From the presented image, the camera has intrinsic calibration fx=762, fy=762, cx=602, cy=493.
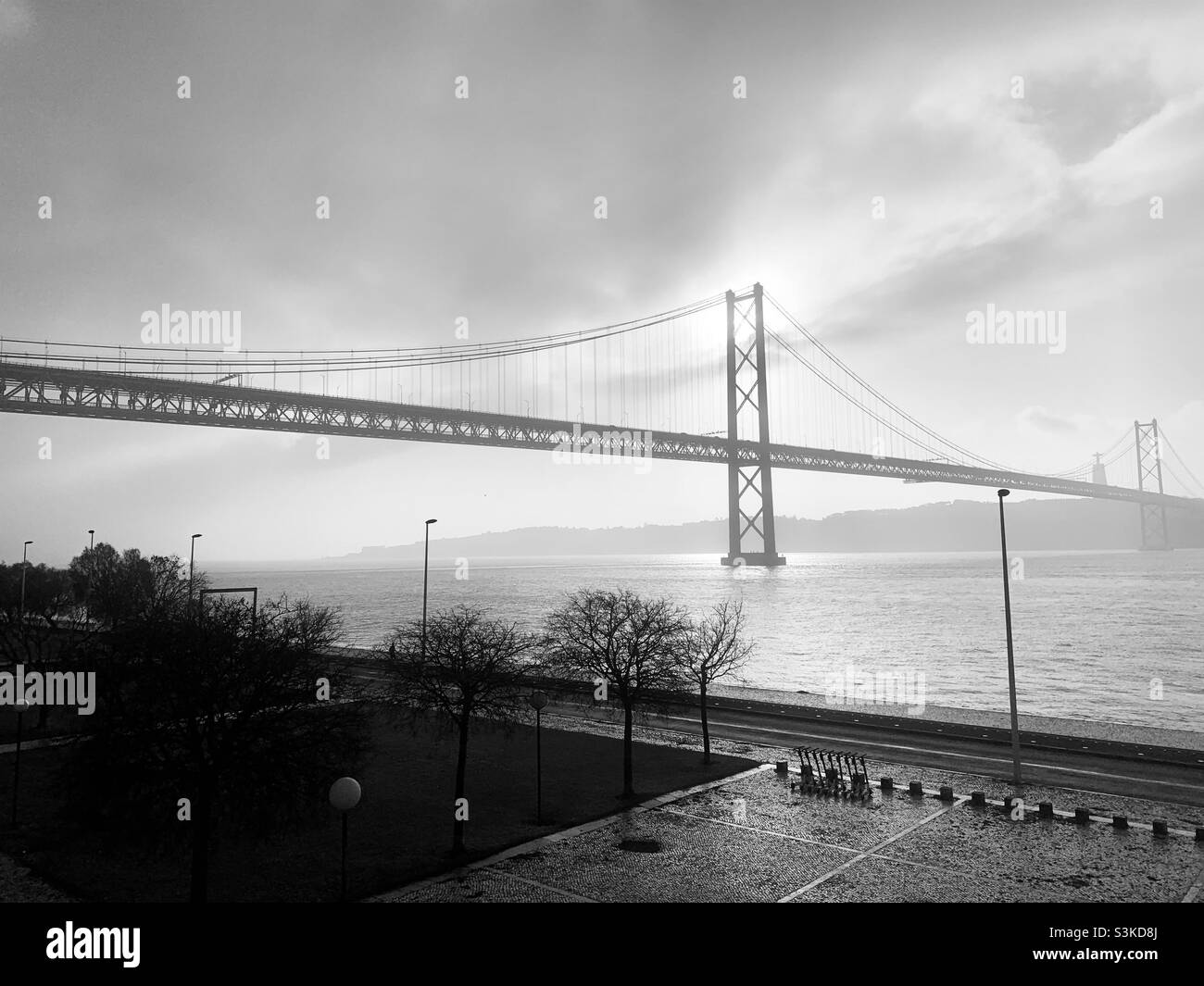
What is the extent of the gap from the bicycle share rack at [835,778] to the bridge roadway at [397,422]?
61.9m

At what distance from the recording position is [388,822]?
1522cm

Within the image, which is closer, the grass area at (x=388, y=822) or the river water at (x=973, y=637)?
the grass area at (x=388, y=822)

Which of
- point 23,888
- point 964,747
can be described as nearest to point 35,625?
point 23,888

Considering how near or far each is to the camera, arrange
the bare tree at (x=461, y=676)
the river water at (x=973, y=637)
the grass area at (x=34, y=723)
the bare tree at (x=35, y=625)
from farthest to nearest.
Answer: the river water at (x=973, y=637) → the bare tree at (x=35, y=625) → the grass area at (x=34, y=723) → the bare tree at (x=461, y=676)

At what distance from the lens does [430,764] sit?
787 inches

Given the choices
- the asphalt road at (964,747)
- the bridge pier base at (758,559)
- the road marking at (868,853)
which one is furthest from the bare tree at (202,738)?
the bridge pier base at (758,559)

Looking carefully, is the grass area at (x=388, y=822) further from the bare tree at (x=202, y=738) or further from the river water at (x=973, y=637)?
the river water at (x=973, y=637)

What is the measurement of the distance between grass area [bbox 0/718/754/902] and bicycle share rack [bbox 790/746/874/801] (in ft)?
6.23

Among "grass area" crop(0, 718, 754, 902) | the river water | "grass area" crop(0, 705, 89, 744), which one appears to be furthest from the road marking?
"grass area" crop(0, 705, 89, 744)

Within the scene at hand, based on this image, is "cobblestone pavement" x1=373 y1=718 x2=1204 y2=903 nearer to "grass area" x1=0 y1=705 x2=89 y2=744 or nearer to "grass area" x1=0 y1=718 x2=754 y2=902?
"grass area" x1=0 y1=718 x2=754 y2=902

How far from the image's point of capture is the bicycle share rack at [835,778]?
16578 mm

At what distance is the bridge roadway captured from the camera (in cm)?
5881
